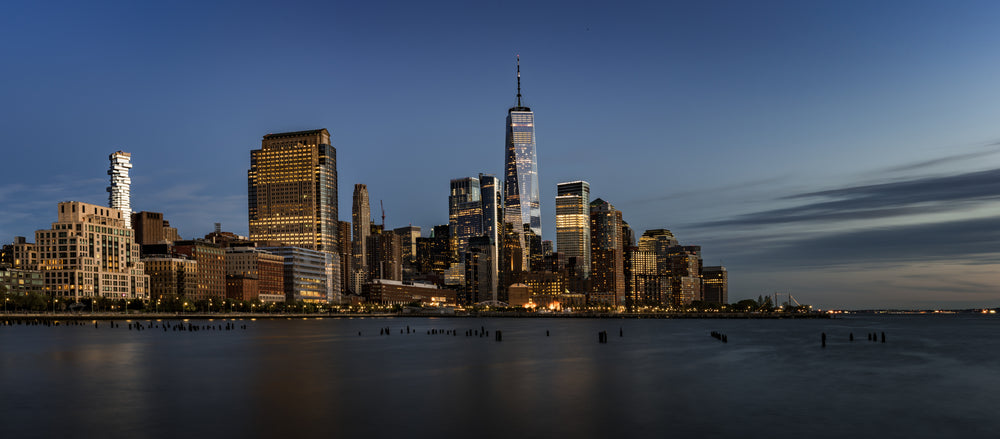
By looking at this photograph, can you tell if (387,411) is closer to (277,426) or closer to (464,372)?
(277,426)

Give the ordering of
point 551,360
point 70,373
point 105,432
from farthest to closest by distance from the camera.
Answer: point 551,360
point 70,373
point 105,432

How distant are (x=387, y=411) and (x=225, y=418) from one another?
9.36m

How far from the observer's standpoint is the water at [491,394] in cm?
4475

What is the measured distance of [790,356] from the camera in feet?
328

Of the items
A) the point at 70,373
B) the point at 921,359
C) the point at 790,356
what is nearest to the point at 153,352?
the point at 70,373

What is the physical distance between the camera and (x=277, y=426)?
146ft

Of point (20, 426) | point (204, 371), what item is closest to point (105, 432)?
point (20, 426)

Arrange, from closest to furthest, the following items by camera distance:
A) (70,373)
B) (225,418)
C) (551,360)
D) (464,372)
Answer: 1. (225,418)
2. (70,373)
3. (464,372)
4. (551,360)

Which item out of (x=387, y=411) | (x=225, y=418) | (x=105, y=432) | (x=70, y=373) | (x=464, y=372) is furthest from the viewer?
(x=464, y=372)

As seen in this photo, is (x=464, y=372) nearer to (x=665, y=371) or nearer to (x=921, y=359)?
(x=665, y=371)

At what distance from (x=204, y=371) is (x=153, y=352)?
97.4 feet

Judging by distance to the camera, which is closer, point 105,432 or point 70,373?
point 105,432

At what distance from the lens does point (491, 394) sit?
2322 inches

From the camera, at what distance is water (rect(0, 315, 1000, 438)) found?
44.8m
